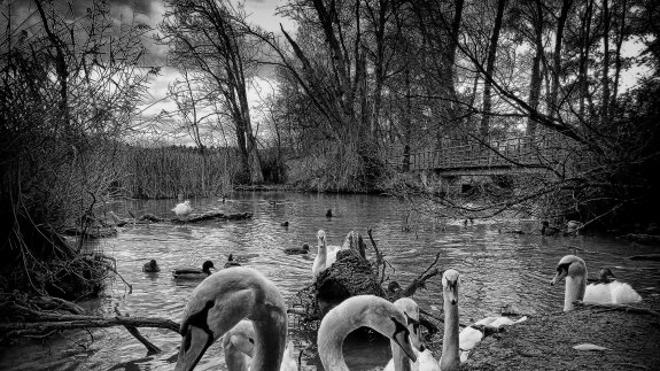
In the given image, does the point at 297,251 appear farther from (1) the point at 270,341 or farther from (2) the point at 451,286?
(1) the point at 270,341

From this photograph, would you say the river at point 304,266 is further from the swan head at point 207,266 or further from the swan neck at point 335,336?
the swan neck at point 335,336

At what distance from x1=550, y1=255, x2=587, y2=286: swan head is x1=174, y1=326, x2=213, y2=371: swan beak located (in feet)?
15.7

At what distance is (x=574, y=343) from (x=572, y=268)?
2.27 m

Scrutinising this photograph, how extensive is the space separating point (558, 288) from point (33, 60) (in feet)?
25.2

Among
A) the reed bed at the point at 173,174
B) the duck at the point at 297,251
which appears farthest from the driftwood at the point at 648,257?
the reed bed at the point at 173,174

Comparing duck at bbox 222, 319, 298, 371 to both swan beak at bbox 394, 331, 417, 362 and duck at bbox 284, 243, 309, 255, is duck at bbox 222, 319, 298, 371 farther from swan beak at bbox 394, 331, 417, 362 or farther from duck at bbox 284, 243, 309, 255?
duck at bbox 284, 243, 309, 255

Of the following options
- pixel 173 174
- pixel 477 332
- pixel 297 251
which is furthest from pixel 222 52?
pixel 477 332

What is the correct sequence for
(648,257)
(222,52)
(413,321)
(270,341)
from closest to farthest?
(270,341)
(413,321)
(648,257)
(222,52)

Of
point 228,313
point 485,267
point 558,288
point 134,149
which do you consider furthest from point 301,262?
point 134,149

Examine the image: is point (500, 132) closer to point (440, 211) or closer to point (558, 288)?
point (440, 211)

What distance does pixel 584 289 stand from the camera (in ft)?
17.2

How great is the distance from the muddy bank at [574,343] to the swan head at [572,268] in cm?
132

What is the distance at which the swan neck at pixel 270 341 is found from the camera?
2.21 m

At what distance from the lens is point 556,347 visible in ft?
10.6
